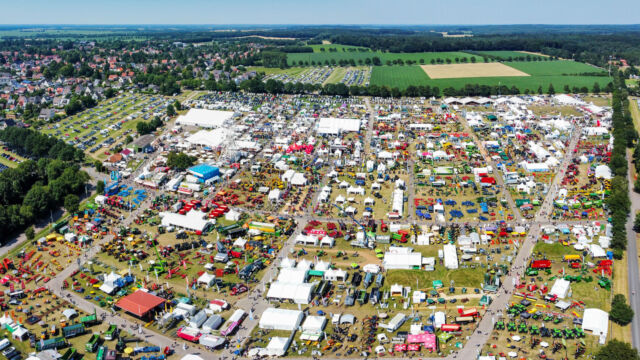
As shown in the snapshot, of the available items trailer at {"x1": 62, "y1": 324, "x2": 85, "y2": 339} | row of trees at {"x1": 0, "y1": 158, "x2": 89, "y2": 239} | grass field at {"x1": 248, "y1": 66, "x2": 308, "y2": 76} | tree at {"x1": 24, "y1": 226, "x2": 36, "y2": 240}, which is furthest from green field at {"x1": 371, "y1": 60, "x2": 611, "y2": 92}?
trailer at {"x1": 62, "y1": 324, "x2": 85, "y2": 339}

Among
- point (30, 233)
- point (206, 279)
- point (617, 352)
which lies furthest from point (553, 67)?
point (30, 233)

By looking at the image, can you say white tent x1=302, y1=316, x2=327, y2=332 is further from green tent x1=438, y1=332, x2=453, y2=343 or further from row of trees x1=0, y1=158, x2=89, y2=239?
row of trees x1=0, y1=158, x2=89, y2=239

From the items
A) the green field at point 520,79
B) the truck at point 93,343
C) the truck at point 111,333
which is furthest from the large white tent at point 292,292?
the green field at point 520,79

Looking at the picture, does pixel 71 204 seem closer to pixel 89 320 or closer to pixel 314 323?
pixel 89 320

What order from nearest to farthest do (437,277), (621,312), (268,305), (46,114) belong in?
(621,312), (268,305), (437,277), (46,114)

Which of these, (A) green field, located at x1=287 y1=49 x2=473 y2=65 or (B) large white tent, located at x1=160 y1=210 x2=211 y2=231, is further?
(A) green field, located at x1=287 y1=49 x2=473 y2=65

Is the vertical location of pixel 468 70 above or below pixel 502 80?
above

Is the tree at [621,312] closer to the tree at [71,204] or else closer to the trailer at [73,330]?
the trailer at [73,330]

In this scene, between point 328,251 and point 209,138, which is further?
point 209,138
